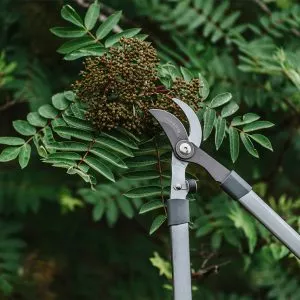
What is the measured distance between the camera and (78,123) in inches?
53.2

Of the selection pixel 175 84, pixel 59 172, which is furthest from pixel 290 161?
pixel 175 84

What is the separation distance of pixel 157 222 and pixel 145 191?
77 mm

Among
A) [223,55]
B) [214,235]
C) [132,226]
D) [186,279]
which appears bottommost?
[186,279]

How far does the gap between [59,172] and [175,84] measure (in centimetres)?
96

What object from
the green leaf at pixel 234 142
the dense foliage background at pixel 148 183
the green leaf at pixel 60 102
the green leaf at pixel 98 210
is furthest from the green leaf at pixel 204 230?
the green leaf at pixel 60 102

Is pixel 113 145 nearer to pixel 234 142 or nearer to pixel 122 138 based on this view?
pixel 122 138

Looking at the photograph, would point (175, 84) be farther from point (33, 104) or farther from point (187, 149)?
point (33, 104)

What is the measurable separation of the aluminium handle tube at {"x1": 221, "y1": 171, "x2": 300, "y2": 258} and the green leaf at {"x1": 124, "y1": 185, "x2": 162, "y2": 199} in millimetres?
168

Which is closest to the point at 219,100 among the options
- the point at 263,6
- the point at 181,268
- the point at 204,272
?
the point at 181,268

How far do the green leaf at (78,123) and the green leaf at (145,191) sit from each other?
0.13m

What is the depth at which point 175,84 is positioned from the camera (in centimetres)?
135

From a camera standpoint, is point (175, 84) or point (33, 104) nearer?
point (175, 84)

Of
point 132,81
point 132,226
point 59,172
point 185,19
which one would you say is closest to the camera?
point 132,81

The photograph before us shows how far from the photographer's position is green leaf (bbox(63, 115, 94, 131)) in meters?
1.34
